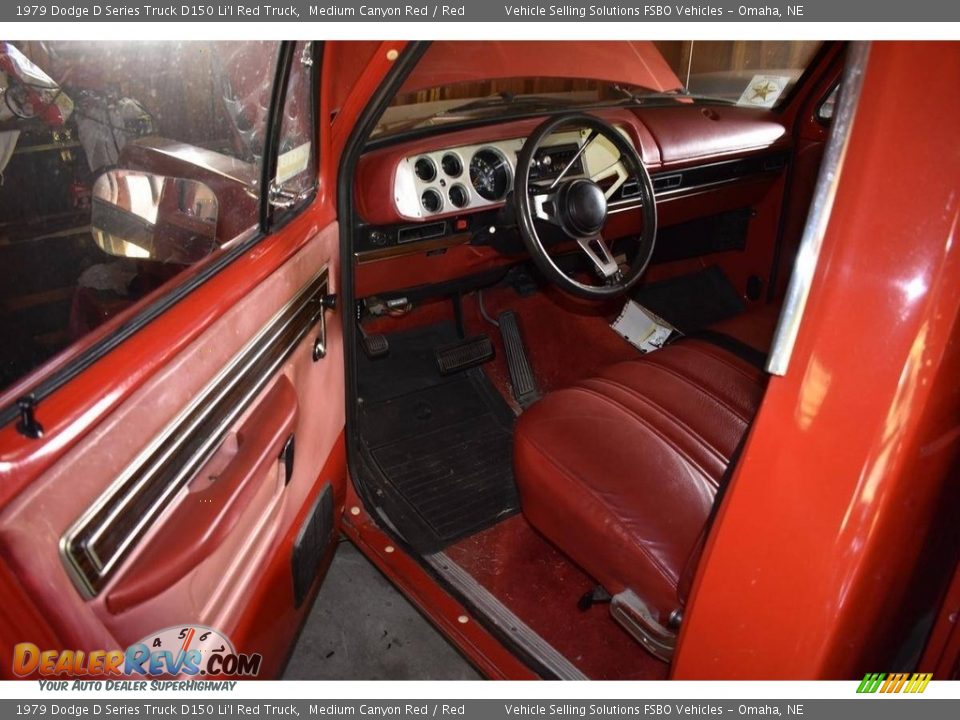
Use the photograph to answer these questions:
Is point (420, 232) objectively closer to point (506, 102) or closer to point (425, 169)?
point (425, 169)

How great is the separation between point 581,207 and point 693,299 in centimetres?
145

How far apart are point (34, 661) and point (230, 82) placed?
3.19 feet

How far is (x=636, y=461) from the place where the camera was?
153cm

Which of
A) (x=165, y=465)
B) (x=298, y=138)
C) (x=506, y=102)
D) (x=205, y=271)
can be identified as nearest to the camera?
(x=165, y=465)

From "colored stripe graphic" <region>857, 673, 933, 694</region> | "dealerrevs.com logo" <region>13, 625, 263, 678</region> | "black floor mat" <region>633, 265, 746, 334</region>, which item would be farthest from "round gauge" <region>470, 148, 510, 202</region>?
"colored stripe graphic" <region>857, 673, 933, 694</region>

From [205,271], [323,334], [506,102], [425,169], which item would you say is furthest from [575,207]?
[205,271]

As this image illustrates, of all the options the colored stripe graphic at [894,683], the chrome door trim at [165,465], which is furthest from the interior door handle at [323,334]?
the colored stripe graphic at [894,683]

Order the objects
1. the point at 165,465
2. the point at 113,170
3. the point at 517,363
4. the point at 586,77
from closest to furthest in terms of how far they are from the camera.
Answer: the point at 165,465, the point at 113,170, the point at 586,77, the point at 517,363

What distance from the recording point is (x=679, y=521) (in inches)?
55.0

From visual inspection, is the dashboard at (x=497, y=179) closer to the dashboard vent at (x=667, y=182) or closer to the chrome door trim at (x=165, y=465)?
the dashboard vent at (x=667, y=182)

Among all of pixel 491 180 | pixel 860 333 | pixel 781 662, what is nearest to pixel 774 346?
pixel 860 333

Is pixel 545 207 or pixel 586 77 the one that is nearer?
pixel 545 207

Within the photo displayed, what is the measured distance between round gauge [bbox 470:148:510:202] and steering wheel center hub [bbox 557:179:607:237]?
238mm

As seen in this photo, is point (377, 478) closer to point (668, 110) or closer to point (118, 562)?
point (118, 562)
